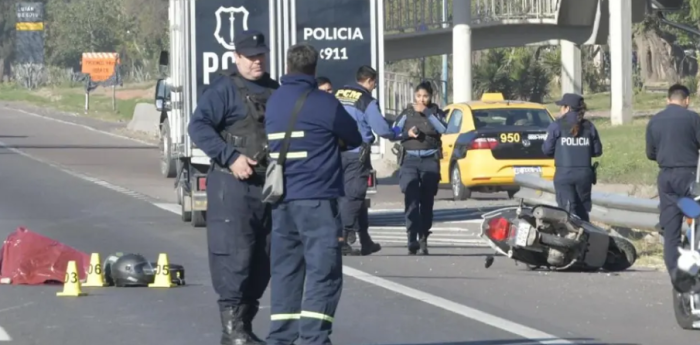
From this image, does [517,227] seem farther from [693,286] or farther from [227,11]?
[227,11]

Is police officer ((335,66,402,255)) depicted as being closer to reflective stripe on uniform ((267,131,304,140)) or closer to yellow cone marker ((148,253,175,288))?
yellow cone marker ((148,253,175,288))

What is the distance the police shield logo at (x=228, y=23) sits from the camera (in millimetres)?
17328

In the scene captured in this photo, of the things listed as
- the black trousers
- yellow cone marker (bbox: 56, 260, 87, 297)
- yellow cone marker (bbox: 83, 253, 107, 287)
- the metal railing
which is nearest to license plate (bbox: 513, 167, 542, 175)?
yellow cone marker (bbox: 83, 253, 107, 287)

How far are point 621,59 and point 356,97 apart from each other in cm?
2449

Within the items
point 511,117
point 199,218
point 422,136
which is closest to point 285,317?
point 422,136

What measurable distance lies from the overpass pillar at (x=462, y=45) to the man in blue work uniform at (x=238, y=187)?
89.4 ft

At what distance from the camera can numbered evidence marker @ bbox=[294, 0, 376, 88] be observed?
17.8 metres

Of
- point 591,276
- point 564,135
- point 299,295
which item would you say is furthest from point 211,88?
point 564,135

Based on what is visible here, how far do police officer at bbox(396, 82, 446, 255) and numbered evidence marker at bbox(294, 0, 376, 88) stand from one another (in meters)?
3.35

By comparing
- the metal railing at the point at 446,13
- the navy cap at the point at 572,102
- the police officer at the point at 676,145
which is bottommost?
the police officer at the point at 676,145

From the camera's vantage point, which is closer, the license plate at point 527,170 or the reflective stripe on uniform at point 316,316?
the reflective stripe on uniform at point 316,316

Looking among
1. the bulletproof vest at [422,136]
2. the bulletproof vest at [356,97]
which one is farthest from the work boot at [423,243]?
the bulletproof vest at [356,97]

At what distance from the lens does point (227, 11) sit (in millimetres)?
17359

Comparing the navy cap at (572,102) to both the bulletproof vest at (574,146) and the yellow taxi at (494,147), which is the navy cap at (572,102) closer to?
the bulletproof vest at (574,146)
